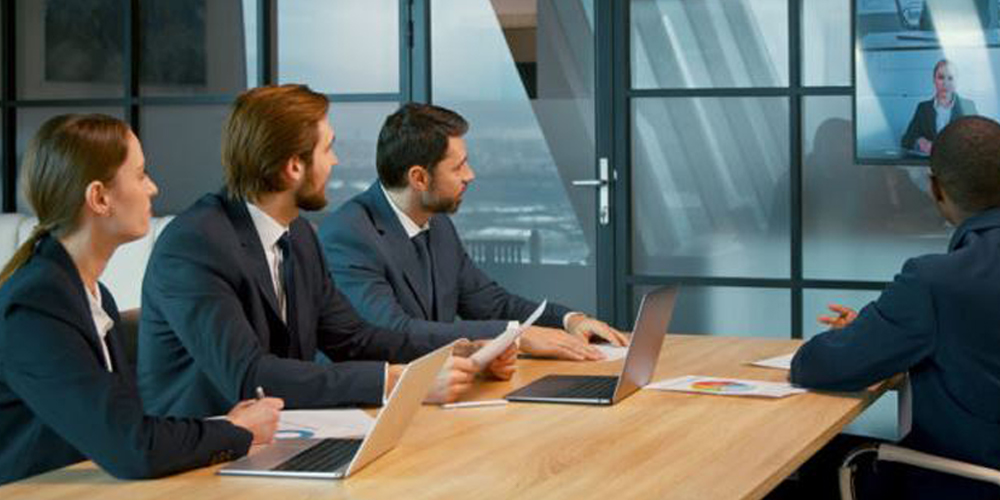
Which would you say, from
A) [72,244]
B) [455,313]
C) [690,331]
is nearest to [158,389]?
[72,244]

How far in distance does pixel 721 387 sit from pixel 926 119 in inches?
114

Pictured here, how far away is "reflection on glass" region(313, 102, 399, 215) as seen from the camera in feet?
22.1

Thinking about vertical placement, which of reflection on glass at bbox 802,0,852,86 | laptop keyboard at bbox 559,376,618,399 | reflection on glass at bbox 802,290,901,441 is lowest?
reflection on glass at bbox 802,290,901,441

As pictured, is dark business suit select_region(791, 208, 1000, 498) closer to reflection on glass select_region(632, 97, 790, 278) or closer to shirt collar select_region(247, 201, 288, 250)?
shirt collar select_region(247, 201, 288, 250)

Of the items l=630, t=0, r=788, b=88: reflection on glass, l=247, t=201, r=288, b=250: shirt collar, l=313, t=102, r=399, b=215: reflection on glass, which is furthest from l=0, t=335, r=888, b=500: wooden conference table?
l=313, t=102, r=399, b=215: reflection on glass

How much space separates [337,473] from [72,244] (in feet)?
2.01

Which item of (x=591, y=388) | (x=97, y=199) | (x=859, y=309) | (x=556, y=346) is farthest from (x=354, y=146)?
(x=97, y=199)

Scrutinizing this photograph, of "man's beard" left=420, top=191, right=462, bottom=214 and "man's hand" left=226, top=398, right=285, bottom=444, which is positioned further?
"man's beard" left=420, top=191, right=462, bottom=214

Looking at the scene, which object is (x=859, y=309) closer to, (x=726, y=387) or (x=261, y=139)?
(x=726, y=387)

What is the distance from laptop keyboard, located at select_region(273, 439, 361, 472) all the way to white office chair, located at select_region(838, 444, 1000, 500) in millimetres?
983

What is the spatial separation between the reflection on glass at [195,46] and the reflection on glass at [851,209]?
8.71ft

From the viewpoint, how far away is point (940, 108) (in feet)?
18.5

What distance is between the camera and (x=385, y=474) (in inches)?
89.3

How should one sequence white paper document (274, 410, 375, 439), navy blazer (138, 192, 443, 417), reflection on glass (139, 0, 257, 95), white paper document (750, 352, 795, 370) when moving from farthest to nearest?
reflection on glass (139, 0, 257, 95), white paper document (750, 352, 795, 370), navy blazer (138, 192, 443, 417), white paper document (274, 410, 375, 439)
